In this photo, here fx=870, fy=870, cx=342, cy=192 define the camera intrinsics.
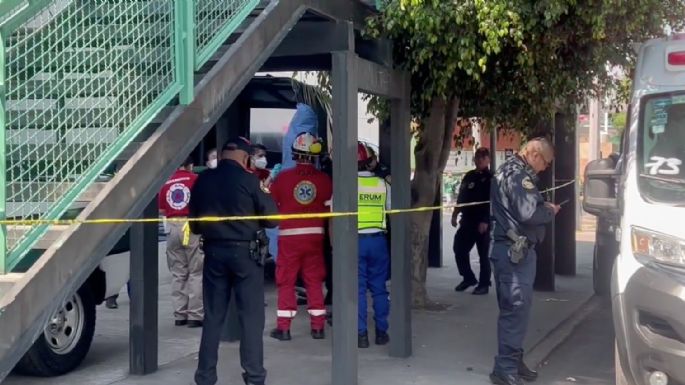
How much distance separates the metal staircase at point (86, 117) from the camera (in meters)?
3.92

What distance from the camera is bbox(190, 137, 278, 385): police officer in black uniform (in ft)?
19.7

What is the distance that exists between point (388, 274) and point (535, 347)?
1.53 metres

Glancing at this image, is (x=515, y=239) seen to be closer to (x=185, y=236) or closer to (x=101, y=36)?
(x=101, y=36)

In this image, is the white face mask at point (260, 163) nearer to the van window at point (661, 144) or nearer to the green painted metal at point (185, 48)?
the green painted metal at point (185, 48)

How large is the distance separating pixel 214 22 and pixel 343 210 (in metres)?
1.61

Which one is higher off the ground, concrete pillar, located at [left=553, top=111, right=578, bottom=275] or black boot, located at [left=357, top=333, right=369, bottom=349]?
concrete pillar, located at [left=553, top=111, right=578, bottom=275]

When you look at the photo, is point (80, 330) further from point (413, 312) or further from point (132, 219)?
point (413, 312)

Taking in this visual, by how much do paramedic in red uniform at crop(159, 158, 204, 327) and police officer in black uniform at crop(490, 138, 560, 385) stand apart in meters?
3.45

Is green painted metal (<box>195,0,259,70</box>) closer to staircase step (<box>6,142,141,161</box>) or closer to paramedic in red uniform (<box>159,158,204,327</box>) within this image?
staircase step (<box>6,142,141,161</box>)

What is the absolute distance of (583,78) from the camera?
8141 mm

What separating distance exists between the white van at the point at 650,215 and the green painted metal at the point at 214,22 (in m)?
2.58

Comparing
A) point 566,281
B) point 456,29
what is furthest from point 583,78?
point 566,281

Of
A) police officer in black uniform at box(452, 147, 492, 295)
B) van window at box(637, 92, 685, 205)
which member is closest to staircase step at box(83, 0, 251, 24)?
van window at box(637, 92, 685, 205)

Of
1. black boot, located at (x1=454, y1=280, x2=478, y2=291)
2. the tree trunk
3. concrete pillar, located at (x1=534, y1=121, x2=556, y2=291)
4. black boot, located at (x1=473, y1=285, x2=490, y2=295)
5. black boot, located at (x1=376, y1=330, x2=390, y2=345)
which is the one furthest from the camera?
black boot, located at (x1=454, y1=280, x2=478, y2=291)
